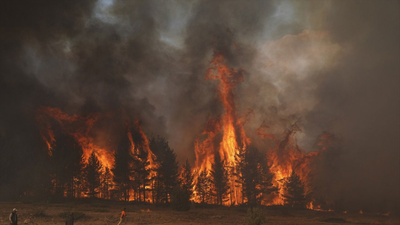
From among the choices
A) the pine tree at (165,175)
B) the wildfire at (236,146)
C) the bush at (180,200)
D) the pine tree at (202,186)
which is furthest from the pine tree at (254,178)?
the bush at (180,200)

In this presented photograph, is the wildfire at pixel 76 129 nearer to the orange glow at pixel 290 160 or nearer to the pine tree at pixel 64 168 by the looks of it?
the pine tree at pixel 64 168

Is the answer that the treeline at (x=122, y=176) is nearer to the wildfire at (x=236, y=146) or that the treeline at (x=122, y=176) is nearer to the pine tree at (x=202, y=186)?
the pine tree at (x=202, y=186)

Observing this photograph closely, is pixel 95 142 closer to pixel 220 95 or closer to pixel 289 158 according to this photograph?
pixel 220 95

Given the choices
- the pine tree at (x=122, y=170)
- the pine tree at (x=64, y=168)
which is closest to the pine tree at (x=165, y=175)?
the pine tree at (x=122, y=170)

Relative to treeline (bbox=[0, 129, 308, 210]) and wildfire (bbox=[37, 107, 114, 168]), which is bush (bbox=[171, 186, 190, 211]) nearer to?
treeline (bbox=[0, 129, 308, 210])

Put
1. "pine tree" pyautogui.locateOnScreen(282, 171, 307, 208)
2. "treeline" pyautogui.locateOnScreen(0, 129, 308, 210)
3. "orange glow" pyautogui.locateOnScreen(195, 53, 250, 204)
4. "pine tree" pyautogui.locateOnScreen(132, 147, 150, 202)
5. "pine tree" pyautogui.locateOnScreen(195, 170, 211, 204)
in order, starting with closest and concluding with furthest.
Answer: "treeline" pyautogui.locateOnScreen(0, 129, 308, 210) → "pine tree" pyautogui.locateOnScreen(132, 147, 150, 202) → "pine tree" pyautogui.locateOnScreen(282, 171, 307, 208) → "pine tree" pyautogui.locateOnScreen(195, 170, 211, 204) → "orange glow" pyautogui.locateOnScreen(195, 53, 250, 204)

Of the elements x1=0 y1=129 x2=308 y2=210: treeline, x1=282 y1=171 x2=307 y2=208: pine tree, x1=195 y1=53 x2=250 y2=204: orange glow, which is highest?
x1=195 y1=53 x2=250 y2=204: orange glow

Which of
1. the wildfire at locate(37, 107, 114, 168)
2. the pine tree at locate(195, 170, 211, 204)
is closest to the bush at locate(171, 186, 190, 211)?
the pine tree at locate(195, 170, 211, 204)

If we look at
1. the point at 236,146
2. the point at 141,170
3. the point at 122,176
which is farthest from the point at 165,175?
the point at 236,146

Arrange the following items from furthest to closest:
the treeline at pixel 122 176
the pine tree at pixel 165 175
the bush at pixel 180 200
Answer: the pine tree at pixel 165 175, the treeline at pixel 122 176, the bush at pixel 180 200

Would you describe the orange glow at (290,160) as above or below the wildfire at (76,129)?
below

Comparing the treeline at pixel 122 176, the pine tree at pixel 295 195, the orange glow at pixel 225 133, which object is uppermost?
the orange glow at pixel 225 133

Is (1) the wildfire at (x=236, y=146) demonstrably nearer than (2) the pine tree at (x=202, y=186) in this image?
No

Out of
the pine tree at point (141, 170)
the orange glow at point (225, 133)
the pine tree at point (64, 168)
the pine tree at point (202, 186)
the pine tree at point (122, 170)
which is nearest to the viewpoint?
the pine tree at point (64, 168)
